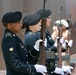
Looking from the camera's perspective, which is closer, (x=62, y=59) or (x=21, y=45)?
(x=21, y=45)

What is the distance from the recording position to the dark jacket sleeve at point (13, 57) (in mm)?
1777

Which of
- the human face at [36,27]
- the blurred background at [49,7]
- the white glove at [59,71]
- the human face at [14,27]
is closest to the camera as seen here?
the human face at [14,27]

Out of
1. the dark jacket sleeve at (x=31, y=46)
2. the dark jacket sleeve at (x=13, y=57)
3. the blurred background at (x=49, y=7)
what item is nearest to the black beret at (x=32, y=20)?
the dark jacket sleeve at (x=31, y=46)

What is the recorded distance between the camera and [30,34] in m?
2.12

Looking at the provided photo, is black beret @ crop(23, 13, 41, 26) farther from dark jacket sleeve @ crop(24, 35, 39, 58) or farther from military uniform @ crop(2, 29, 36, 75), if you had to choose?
military uniform @ crop(2, 29, 36, 75)

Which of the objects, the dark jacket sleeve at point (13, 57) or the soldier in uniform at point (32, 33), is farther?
the soldier in uniform at point (32, 33)

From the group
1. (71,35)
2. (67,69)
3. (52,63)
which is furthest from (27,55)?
(71,35)

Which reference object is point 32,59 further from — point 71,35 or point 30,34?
point 71,35

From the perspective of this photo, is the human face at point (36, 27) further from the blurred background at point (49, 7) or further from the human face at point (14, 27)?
the blurred background at point (49, 7)

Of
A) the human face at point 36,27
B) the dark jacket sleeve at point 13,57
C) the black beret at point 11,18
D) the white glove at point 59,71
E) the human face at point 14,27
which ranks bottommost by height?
the white glove at point 59,71

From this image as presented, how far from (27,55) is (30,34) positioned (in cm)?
22

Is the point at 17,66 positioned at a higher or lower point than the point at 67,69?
higher

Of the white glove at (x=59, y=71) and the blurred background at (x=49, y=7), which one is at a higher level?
the blurred background at (x=49, y=7)

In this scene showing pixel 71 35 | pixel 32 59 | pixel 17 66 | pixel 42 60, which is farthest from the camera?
pixel 71 35
